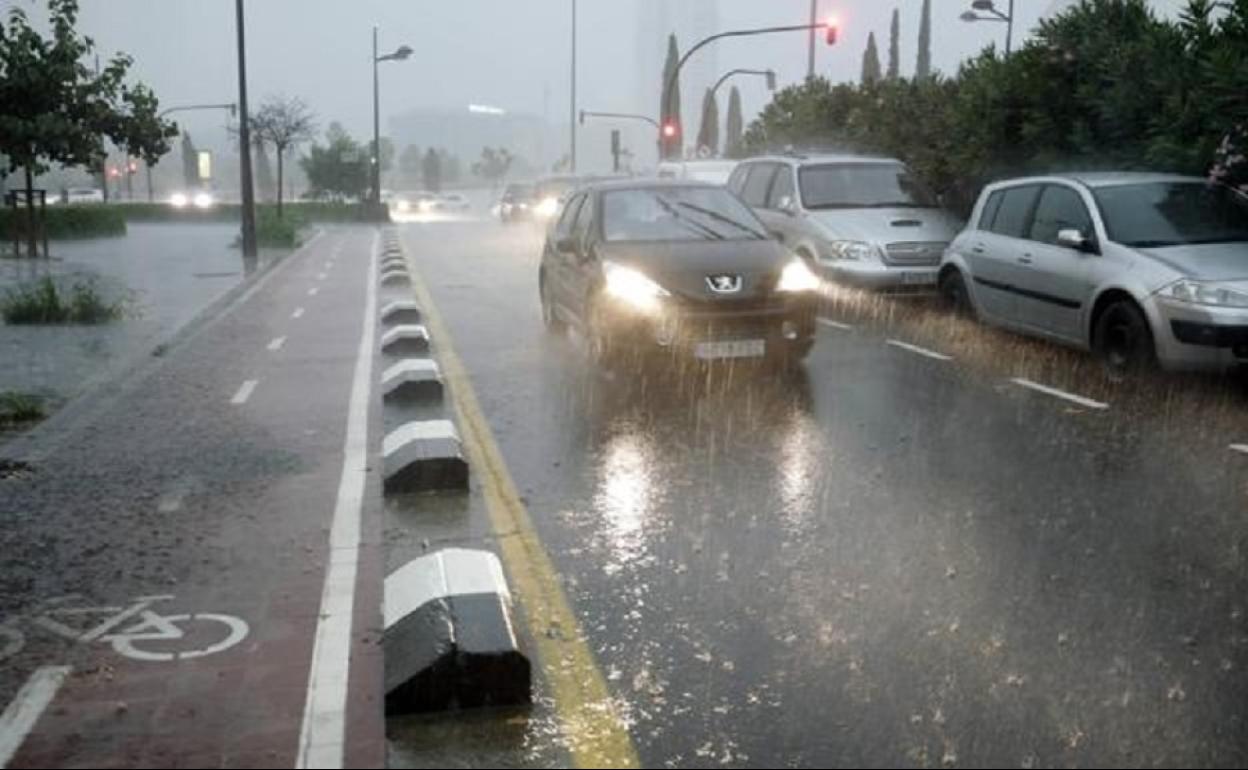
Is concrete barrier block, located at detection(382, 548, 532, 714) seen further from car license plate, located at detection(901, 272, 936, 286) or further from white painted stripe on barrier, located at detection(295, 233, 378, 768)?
car license plate, located at detection(901, 272, 936, 286)

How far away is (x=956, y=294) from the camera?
1259 centimetres

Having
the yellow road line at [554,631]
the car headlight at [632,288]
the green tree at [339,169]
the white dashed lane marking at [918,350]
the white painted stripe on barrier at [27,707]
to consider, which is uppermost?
the green tree at [339,169]

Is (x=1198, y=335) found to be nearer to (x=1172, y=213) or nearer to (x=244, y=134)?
(x=1172, y=213)

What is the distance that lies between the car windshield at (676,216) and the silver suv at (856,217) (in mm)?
3350

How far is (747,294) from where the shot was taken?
9.92 meters

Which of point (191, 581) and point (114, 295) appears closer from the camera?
point (191, 581)

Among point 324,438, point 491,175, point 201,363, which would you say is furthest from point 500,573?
point 491,175

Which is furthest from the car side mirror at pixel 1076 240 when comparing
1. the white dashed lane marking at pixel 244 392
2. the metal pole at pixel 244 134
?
the metal pole at pixel 244 134

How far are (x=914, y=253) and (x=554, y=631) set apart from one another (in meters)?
10.9

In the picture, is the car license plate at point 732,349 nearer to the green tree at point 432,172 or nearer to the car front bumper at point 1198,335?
the car front bumper at point 1198,335

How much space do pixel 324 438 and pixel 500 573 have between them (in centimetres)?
369

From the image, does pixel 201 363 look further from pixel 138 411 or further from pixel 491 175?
pixel 491 175

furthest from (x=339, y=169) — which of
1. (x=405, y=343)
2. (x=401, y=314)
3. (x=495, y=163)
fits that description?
(x=495, y=163)

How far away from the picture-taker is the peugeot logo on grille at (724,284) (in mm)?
9891
